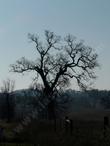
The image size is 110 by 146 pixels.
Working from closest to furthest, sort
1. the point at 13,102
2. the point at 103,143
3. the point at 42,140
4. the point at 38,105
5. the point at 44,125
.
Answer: the point at 103,143 < the point at 42,140 < the point at 44,125 < the point at 38,105 < the point at 13,102

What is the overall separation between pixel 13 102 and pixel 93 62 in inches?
971

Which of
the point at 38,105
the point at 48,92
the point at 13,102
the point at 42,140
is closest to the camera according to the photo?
the point at 42,140

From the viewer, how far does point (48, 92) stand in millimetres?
50406

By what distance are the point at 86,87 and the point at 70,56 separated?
468 centimetres

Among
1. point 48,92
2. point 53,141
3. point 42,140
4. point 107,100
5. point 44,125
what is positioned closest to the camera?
point 53,141

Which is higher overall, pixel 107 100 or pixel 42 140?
pixel 107 100

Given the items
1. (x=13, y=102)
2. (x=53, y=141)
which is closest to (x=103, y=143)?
(x=53, y=141)

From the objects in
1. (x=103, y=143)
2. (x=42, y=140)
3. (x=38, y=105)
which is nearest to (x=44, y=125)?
(x=42, y=140)

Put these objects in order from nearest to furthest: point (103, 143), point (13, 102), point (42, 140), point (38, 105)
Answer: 1. point (103, 143)
2. point (42, 140)
3. point (38, 105)
4. point (13, 102)

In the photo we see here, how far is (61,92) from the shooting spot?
52375 millimetres

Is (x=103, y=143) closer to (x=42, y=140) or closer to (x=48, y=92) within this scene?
(x=42, y=140)

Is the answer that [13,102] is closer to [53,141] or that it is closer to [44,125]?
[44,125]

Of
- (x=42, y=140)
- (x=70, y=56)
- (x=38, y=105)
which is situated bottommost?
(x=42, y=140)

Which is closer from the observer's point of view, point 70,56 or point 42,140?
point 42,140
